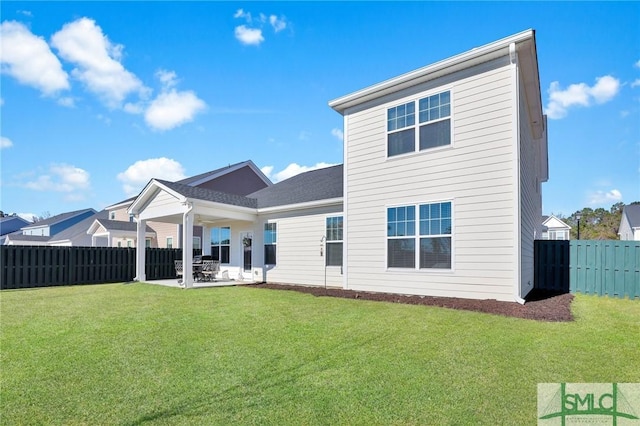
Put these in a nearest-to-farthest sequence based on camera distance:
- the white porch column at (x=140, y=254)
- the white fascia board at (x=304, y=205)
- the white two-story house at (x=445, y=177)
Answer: the white two-story house at (x=445, y=177) → the white fascia board at (x=304, y=205) → the white porch column at (x=140, y=254)

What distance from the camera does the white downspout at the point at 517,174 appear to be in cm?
728

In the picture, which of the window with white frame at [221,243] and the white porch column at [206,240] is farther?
the white porch column at [206,240]

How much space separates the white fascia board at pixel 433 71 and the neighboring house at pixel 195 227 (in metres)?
13.1

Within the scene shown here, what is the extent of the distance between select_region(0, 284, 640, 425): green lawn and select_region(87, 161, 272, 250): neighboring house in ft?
48.9

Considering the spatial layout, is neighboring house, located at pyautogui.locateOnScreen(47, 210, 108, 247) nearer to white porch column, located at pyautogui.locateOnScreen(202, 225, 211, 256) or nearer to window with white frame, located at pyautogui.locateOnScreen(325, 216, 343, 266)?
white porch column, located at pyautogui.locateOnScreen(202, 225, 211, 256)

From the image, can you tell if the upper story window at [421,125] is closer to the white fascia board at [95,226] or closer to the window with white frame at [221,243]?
the window with white frame at [221,243]

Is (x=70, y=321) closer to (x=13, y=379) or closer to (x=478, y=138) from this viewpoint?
(x=13, y=379)

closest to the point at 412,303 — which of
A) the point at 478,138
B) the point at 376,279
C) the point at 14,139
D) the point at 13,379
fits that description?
the point at 376,279

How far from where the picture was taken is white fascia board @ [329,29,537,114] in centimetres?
747

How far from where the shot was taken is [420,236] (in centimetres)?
868

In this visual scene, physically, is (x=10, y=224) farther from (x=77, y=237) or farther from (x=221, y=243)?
(x=221, y=243)

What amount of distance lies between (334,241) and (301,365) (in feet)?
24.6

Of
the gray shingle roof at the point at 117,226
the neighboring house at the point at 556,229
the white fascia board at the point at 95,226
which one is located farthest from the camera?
the neighboring house at the point at 556,229

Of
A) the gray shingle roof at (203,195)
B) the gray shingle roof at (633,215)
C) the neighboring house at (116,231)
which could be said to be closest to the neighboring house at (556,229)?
the gray shingle roof at (633,215)
